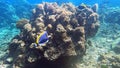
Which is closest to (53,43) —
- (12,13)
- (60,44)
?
(60,44)

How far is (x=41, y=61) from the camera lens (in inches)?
280

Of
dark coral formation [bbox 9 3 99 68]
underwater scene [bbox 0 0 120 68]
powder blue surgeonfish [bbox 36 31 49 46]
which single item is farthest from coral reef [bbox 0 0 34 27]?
powder blue surgeonfish [bbox 36 31 49 46]

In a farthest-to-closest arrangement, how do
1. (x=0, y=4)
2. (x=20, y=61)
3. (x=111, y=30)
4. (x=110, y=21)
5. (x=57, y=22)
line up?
1. (x=0, y=4)
2. (x=110, y=21)
3. (x=111, y=30)
4. (x=57, y=22)
5. (x=20, y=61)

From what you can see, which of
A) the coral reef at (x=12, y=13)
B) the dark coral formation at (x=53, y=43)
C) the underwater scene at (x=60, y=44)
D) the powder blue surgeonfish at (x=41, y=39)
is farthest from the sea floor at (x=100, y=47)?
the coral reef at (x=12, y=13)

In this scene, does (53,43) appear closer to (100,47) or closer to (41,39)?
(41,39)

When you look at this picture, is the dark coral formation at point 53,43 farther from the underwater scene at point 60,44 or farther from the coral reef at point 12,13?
the coral reef at point 12,13

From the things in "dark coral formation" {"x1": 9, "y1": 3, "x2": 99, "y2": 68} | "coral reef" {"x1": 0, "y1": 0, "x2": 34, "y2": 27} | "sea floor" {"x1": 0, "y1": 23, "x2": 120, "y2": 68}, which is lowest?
"sea floor" {"x1": 0, "y1": 23, "x2": 120, "y2": 68}

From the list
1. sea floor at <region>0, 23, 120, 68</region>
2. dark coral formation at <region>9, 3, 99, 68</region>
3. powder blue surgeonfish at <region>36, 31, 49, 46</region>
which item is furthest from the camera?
sea floor at <region>0, 23, 120, 68</region>

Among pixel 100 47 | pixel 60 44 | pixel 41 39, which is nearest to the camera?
pixel 41 39

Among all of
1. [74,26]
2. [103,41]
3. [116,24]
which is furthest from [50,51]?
[116,24]

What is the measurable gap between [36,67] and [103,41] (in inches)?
193

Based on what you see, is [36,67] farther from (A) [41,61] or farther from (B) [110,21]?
(B) [110,21]

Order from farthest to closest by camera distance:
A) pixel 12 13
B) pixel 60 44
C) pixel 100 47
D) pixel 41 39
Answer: pixel 12 13 < pixel 100 47 < pixel 60 44 < pixel 41 39

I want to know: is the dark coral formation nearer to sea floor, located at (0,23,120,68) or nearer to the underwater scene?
the underwater scene
